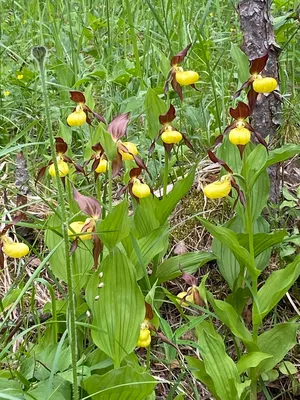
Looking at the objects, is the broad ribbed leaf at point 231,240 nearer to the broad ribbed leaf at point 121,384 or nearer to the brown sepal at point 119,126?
the brown sepal at point 119,126

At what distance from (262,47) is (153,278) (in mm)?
810

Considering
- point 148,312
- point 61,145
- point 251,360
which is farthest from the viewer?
point 61,145

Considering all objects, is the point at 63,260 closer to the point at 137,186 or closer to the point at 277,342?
the point at 137,186

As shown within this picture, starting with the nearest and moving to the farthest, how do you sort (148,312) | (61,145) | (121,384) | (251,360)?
(121,384)
(148,312)
(251,360)
(61,145)

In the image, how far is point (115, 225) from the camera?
51.0 inches

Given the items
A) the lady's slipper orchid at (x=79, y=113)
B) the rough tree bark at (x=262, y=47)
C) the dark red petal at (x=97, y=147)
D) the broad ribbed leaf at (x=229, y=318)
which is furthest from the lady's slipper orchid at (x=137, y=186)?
the rough tree bark at (x=262, y=47)

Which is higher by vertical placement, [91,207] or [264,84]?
[264,84]

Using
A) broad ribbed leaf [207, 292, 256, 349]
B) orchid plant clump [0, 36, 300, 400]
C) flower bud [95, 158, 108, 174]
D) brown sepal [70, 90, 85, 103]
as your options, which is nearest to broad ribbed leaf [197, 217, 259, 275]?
orchid plant clump [0, 36, 300, 400]

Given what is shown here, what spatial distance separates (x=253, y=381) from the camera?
4.80 ft

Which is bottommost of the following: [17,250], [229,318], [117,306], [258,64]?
[229,318]

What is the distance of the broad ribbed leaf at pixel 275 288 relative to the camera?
139cm

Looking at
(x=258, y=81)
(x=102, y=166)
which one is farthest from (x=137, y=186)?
(x=258, y=81)

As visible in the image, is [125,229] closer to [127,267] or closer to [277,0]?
[127,267]

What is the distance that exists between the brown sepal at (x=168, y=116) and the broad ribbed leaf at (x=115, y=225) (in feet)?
1.63
